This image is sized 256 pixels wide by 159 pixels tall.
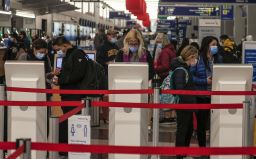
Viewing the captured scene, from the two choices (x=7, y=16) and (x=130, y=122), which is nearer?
(x=130, y=122)

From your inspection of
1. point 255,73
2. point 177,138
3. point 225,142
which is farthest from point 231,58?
point 225,142

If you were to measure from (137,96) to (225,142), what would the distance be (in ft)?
3.67

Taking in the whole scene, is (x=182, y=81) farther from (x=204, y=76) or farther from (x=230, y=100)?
(x=230, y=100)

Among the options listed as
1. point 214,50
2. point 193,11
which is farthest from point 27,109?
point 193,11

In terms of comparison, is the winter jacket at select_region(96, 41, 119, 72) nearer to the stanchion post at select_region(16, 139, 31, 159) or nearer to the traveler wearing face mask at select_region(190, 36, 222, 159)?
the traveler wearing face mask at select_region(190, 36, 222, 159)

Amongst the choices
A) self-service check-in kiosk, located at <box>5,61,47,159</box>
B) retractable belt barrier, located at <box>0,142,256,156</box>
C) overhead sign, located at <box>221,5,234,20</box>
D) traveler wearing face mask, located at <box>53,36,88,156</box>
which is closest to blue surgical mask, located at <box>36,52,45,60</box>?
traveler wearing face mask, located at <box>53,36,88,156</box>

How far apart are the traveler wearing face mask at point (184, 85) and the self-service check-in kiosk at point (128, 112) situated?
2.62 feet

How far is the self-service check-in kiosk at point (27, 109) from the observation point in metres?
6.50

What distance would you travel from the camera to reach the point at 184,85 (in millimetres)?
7156

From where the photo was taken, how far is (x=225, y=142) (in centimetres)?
644

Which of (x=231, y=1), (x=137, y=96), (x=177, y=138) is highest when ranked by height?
(x=231, y=1)

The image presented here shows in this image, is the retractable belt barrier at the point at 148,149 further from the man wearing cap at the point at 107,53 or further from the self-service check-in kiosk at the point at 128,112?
the man wearing cap at the point at 107,53

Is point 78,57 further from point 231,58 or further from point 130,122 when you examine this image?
point 231,58

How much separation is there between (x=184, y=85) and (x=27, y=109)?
1.98 meters
